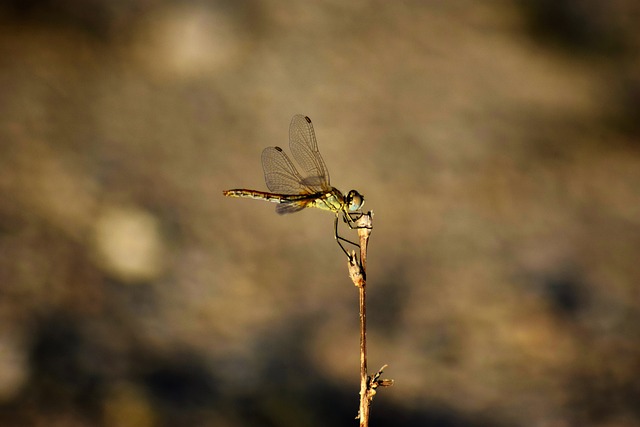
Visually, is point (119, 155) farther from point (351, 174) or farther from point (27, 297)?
point (351, 174)

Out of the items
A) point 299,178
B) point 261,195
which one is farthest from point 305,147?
point 261,195

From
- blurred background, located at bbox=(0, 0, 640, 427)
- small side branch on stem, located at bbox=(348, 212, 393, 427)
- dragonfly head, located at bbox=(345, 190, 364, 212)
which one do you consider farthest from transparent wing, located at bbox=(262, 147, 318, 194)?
blurred background, located at bbox=(0, 0, 640, 427)

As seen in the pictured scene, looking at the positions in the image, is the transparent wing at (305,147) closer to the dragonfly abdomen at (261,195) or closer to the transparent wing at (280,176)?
the transparent wing at (280,176)

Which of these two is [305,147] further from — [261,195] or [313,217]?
[313,217]

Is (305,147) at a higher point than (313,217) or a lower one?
lower

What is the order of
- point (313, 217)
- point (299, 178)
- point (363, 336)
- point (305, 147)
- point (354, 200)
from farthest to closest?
point (313, 217) < point (305, 147) < point (299, 178) < point (354, 200) < point (363, 336)

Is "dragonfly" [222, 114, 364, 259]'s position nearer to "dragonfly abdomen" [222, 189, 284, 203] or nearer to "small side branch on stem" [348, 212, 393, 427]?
"dragonfly abdomen" [222, 189, 284, 203]

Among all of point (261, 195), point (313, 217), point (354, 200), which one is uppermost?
point (313, 217)
